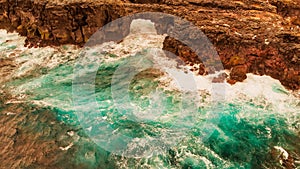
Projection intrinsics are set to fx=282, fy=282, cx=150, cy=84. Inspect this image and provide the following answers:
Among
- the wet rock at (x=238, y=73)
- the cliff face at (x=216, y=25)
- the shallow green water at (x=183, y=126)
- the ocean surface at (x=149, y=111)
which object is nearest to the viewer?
the shallow green water at (x=183, y=126)

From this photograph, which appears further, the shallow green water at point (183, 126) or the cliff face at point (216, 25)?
the cliff face at point (216, 25)

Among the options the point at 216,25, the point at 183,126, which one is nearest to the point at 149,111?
the point at 183,126

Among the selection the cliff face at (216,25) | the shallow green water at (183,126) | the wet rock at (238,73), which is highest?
the cliff face at (216,25)

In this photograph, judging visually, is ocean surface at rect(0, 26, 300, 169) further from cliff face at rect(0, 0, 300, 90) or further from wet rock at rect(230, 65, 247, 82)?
cliff face at rect(0, 0, 300, 90)

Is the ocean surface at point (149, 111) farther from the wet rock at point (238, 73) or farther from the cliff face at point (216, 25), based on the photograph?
the cliff face at point (216, 25)

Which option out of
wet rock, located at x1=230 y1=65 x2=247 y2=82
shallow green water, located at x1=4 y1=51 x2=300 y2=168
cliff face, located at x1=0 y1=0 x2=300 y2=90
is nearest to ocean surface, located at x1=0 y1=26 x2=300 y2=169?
shallow green water, located at x1=4 y1=51 x2=300 y2=168

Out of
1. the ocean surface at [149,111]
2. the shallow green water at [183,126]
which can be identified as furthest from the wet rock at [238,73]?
the shallow green water at [183,126]

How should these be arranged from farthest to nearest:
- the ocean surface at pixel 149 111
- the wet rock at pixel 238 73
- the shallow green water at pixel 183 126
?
1. the wet rock at pixel 238 73
2. the ocean surface at pixel 149 111
3. the shallow green water at pixel 183 126
